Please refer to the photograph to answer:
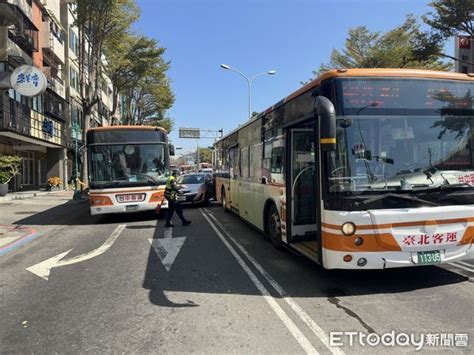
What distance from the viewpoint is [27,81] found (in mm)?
21234

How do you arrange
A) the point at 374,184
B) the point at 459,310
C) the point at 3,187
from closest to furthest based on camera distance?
the point at 459,310, the point at 374,184, the point at 3,187

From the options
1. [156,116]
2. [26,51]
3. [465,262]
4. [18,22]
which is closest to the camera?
[465,262]

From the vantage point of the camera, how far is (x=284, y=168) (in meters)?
7.50

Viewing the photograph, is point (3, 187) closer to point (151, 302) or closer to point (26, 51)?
point (26, 51)

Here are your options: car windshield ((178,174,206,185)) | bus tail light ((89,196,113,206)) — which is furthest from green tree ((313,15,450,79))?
bus tail light ((89,196,113,206))

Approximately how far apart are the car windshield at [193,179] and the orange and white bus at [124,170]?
5845 millimetres

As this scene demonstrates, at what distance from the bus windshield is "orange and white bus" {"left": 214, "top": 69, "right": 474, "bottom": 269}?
1cm

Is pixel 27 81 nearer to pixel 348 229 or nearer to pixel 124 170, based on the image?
pixel 124 170

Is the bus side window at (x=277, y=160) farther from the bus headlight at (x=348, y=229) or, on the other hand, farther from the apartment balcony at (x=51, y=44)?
the apartment balcony at (x=51, y=44)

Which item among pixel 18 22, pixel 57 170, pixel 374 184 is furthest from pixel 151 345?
pixel 57 170

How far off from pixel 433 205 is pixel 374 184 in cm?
83

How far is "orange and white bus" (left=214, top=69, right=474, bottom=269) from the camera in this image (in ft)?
17.5

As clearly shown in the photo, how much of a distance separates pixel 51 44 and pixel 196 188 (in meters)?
22.4

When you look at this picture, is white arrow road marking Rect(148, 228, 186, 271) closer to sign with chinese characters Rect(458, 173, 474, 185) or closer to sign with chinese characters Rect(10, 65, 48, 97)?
sign with chinese characters Rect(458, 173, 474, 185)
